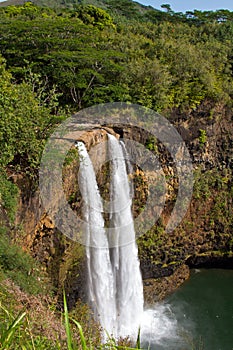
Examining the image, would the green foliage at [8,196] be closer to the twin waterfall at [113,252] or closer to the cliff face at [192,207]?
the twin waterfall at [113,252]

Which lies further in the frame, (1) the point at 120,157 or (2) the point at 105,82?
(2) the point at 105,82

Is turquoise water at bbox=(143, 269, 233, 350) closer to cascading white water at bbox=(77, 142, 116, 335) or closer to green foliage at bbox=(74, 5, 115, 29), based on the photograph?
cascading white water at bbox=(77, 142, 116, 335)

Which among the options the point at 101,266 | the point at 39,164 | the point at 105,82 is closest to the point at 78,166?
the point at 39,164

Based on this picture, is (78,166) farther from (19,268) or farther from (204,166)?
(204,166)

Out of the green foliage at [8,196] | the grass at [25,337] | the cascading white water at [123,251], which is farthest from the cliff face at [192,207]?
the grass at [25,337]

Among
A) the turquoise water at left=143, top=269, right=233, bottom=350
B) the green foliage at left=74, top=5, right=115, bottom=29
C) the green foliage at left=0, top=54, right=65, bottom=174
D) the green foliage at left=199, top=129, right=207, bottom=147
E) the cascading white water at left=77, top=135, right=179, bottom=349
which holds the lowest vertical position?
the turquoise water at left=143, top=269, right=233, bottom=350

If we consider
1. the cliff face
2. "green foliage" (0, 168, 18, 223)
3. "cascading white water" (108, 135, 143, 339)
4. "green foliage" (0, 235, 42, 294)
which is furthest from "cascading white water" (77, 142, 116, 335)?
"green foliage" (0, 235, 42, 294)

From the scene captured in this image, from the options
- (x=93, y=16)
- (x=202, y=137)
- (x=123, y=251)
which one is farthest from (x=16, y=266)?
(x=93, y=16)
